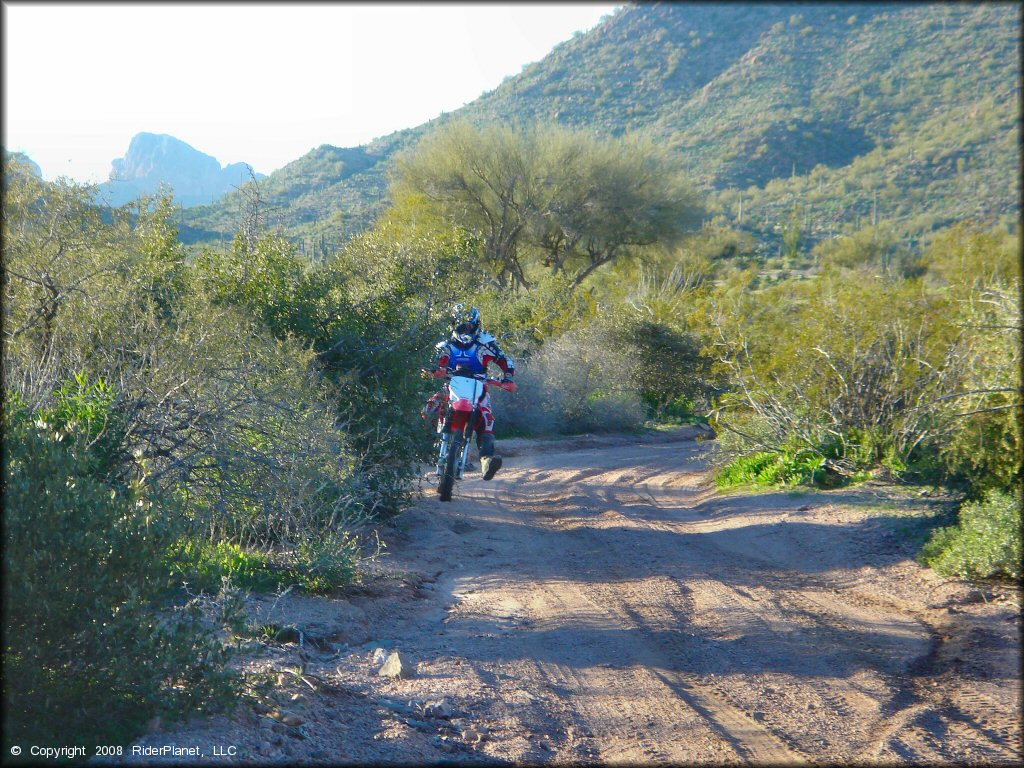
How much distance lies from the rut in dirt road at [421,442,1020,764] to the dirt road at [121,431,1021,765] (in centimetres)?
2

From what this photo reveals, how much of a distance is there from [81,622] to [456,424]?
21.7ft

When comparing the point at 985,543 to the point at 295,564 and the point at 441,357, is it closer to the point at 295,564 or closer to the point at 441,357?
the point at 295,564

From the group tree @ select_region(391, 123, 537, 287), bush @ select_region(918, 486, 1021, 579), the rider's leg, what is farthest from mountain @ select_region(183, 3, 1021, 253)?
bush @ select_region(918, 486, 1021, 579)

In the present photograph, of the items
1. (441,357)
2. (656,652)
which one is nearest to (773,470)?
(441,357)

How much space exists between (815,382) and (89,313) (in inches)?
361

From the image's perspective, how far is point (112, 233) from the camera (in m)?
9.88

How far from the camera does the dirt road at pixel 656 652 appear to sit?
Answer: 173 inches

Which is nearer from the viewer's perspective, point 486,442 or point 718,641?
point 718,641

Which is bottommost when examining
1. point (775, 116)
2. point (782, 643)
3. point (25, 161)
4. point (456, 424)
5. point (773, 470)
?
point (782, 643)

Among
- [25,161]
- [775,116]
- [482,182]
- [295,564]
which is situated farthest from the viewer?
[775,116]

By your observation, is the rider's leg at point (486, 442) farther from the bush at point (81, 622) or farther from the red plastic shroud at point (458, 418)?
the bush at point (81, 622)

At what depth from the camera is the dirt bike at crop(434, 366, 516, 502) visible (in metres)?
10.2

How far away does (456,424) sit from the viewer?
10.3 meters

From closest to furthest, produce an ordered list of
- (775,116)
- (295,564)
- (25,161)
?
(295,564) → (25,161) → (775,116)
